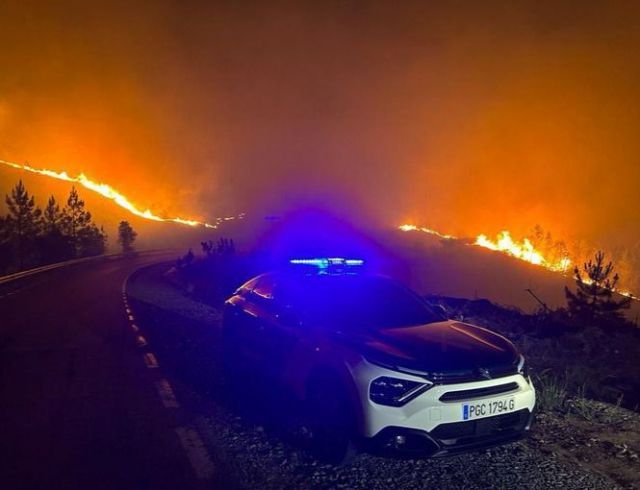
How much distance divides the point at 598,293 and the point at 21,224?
70701mm

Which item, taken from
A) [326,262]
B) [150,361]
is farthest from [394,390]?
[150,361]

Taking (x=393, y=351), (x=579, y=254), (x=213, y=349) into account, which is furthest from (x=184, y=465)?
(x=579, y=254)

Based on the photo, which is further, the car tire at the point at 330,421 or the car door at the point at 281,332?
the car door at the point at 281,332

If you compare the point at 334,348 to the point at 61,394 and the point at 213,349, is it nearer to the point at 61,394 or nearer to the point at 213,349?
the point at 61,394

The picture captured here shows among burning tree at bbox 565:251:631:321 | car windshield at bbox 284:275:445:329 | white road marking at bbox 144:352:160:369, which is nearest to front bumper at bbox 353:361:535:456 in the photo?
car windshield at bbox 284:275:445:329

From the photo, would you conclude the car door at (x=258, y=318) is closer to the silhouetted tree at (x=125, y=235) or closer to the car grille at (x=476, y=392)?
the car grille at (x=476, y=392)

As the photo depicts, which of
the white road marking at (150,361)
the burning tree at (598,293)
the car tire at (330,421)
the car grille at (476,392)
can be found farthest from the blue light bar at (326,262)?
the burning tree at (598,293)

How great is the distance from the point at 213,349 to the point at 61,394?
2932 mm

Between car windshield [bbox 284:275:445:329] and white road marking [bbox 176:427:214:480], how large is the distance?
1.56 metres

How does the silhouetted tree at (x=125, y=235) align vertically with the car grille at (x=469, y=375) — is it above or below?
above

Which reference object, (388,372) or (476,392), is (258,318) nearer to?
(388,372)

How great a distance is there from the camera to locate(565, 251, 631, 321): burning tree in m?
31.5

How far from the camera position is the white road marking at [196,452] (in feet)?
12.9

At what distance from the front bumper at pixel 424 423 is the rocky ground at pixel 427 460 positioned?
34 cm
